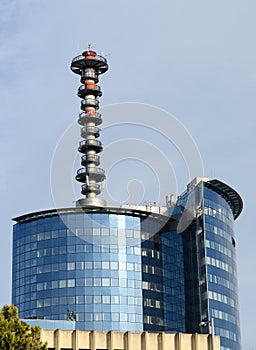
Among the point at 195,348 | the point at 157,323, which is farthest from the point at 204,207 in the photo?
the point at 195,348

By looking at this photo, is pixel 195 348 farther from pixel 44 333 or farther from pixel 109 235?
pixel 109 235

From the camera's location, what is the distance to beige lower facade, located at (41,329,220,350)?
3718 inches

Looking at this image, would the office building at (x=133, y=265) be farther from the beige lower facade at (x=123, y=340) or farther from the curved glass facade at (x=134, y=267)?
the beige lower facade at (x=123, y=340)

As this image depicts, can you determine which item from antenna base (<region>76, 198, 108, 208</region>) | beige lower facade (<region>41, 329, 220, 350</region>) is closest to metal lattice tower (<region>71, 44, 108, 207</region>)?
antenna base (<region>76, 198, 108, 208</region>)

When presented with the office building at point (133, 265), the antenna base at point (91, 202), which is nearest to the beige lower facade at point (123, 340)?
the office building at point (133, 265)

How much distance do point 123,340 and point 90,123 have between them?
100758 millimetres

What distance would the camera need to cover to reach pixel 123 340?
95.8 m

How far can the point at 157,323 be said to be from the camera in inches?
6836

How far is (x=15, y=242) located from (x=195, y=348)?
91990 millimetres

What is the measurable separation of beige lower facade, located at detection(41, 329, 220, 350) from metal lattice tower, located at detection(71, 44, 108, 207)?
83.2 meters

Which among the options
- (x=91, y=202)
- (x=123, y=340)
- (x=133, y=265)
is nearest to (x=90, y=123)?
(x=91, y=202)

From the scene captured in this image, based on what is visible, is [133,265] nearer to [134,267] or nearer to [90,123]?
[134,267]

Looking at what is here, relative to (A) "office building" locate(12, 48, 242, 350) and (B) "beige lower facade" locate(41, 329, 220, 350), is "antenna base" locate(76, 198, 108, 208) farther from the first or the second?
(B) "beige lower facade" locate(41, 329, 220, 350)

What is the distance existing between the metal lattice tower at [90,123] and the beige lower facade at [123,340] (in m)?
83.2
